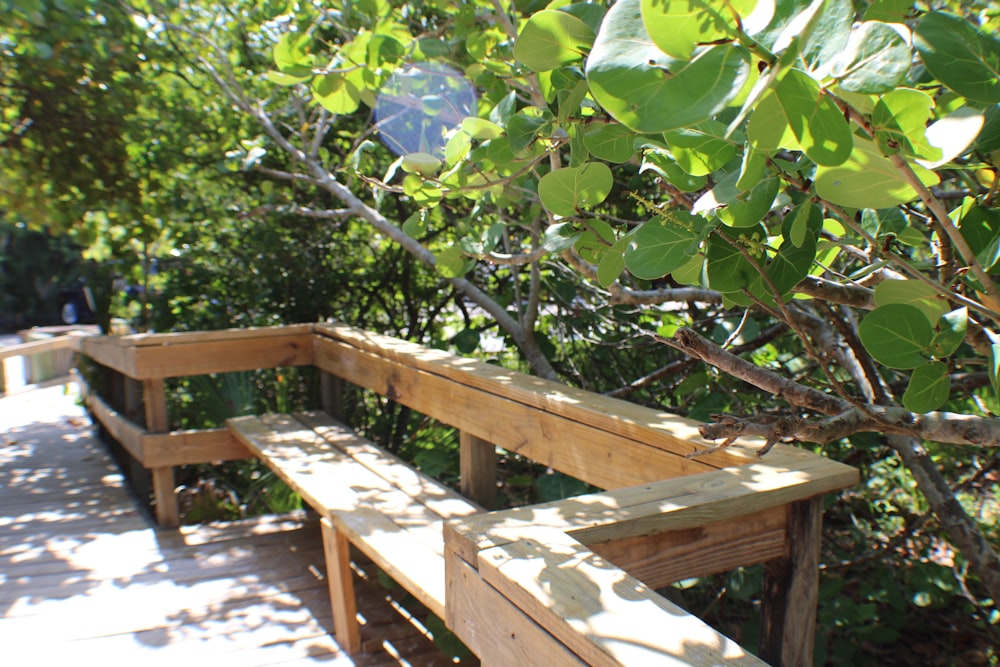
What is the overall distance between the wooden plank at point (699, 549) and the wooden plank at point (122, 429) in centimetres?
310

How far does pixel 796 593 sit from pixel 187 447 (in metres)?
3.05

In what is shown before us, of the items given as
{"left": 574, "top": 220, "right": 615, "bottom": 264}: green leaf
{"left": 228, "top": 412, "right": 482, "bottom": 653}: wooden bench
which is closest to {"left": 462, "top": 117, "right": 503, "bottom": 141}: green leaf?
{"left": 574, "top": 220, "right": 615, "bottom": 264}: green leaf

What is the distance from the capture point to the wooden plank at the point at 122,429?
12.6 ft

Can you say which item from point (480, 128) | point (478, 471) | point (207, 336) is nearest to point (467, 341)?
point (478, 471)

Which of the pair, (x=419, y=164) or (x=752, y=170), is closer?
(x=752, y=170)

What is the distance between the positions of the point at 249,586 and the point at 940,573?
2460mm

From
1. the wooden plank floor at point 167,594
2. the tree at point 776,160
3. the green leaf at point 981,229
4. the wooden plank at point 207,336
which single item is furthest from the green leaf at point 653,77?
the wooden plank at point 207,336

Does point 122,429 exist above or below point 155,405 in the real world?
below

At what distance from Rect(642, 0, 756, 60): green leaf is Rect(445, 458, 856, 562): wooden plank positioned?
33.8 inches

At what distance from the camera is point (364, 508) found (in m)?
2.48

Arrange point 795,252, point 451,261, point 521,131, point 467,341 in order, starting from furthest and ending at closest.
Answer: point 467,341, point 451,261, point 521,131, point 795,252

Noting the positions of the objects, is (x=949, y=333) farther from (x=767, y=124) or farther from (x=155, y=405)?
(x=155, y=405)

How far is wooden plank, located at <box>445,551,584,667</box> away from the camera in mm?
1070

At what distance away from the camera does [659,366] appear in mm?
3254
